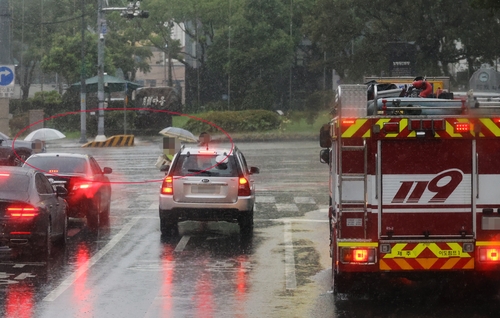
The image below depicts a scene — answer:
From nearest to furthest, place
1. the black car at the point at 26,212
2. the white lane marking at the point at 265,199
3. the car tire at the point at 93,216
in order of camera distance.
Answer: the black car at the point at 26,212 < the car tire at the point at 93,216 < the white lane marking at the point at 265,199

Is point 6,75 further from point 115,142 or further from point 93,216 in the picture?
point 115,142

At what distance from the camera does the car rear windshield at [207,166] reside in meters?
16.9

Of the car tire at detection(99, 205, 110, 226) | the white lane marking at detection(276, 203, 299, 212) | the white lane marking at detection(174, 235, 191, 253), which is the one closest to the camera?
the white lane marking at detection(174, 235, 191, 253)

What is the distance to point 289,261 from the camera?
1443cm

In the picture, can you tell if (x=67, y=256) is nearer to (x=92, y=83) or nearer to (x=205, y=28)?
(x=92, y=83)

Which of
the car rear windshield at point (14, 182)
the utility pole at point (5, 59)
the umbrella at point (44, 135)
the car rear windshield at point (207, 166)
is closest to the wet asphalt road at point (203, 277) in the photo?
the car rear windshield at point (14, 182)

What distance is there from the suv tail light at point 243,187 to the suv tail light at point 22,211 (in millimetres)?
4231

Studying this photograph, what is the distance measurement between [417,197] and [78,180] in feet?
31.7

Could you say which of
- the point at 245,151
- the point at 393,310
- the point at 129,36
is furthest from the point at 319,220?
the point at 129,36

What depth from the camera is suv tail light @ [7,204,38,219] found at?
13660 millimetres

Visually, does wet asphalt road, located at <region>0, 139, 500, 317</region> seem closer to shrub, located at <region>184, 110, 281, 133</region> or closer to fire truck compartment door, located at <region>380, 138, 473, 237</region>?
fire truck compartment door, located at <region>380, 138, 473, 237</region>

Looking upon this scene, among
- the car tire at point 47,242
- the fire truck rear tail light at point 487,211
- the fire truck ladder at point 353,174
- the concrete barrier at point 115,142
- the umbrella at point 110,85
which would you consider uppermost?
the umbrella at point 110,85

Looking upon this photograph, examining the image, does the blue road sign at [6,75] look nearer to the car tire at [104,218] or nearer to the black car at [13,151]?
the black car at [13,151]

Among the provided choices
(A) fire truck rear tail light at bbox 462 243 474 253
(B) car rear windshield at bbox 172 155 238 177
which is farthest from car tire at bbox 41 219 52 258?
(A) fire truck rear tail light at bbox 462 243 474 253
